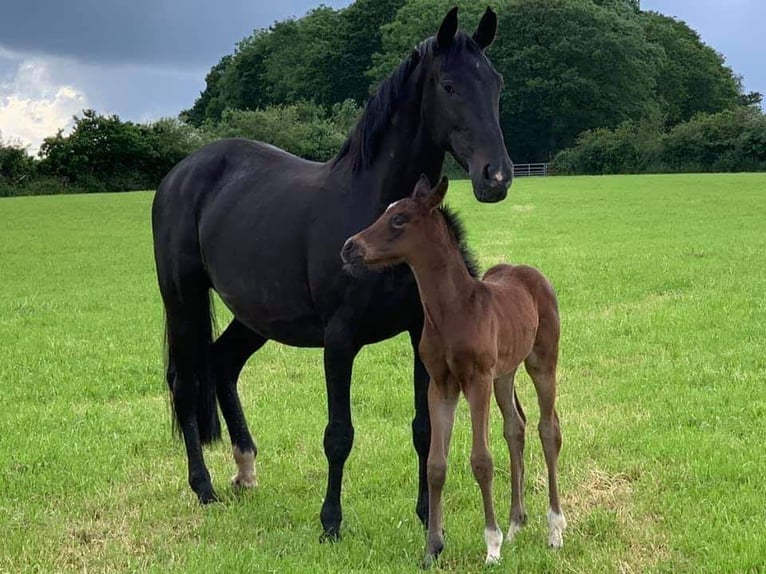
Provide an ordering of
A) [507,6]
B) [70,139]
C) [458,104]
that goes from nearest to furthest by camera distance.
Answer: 1. [458,104]
2. [70,139]
3. [507,6]

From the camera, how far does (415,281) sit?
3949 mm

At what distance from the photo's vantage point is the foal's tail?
16.8ft

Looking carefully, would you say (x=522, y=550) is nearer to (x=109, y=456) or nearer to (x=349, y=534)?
(x=349, y=534)

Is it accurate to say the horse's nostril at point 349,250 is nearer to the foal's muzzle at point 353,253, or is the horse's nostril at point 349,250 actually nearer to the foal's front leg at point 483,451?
the foal's muzzle at point 353,253

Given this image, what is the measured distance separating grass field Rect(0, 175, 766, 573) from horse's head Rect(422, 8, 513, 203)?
179cm

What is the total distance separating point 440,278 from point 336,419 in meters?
1.03

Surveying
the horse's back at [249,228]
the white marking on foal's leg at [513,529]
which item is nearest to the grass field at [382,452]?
the white marking on foal's leg at [513,529]

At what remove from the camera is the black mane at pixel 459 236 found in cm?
379

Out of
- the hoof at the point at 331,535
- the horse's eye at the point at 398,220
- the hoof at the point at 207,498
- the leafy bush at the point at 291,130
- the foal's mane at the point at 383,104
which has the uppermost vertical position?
the leafy bush at the point at 291,130

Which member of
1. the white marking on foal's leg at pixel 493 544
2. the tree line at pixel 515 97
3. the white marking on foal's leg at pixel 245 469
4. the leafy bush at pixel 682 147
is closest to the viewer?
the white marking on foal's leg at pixel 493 544

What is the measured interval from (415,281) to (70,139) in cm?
4808

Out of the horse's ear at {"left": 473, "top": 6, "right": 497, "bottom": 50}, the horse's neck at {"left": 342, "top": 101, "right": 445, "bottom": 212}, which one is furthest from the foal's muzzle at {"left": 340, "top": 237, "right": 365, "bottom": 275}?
the horse's ear at {"left": 473, "top": 6, "right": 497, "bottom": 50}

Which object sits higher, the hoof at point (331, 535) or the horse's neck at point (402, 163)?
the horse's neck at point (402, 163)

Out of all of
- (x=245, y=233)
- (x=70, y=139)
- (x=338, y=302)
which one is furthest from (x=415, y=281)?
(x=70, y=139)
